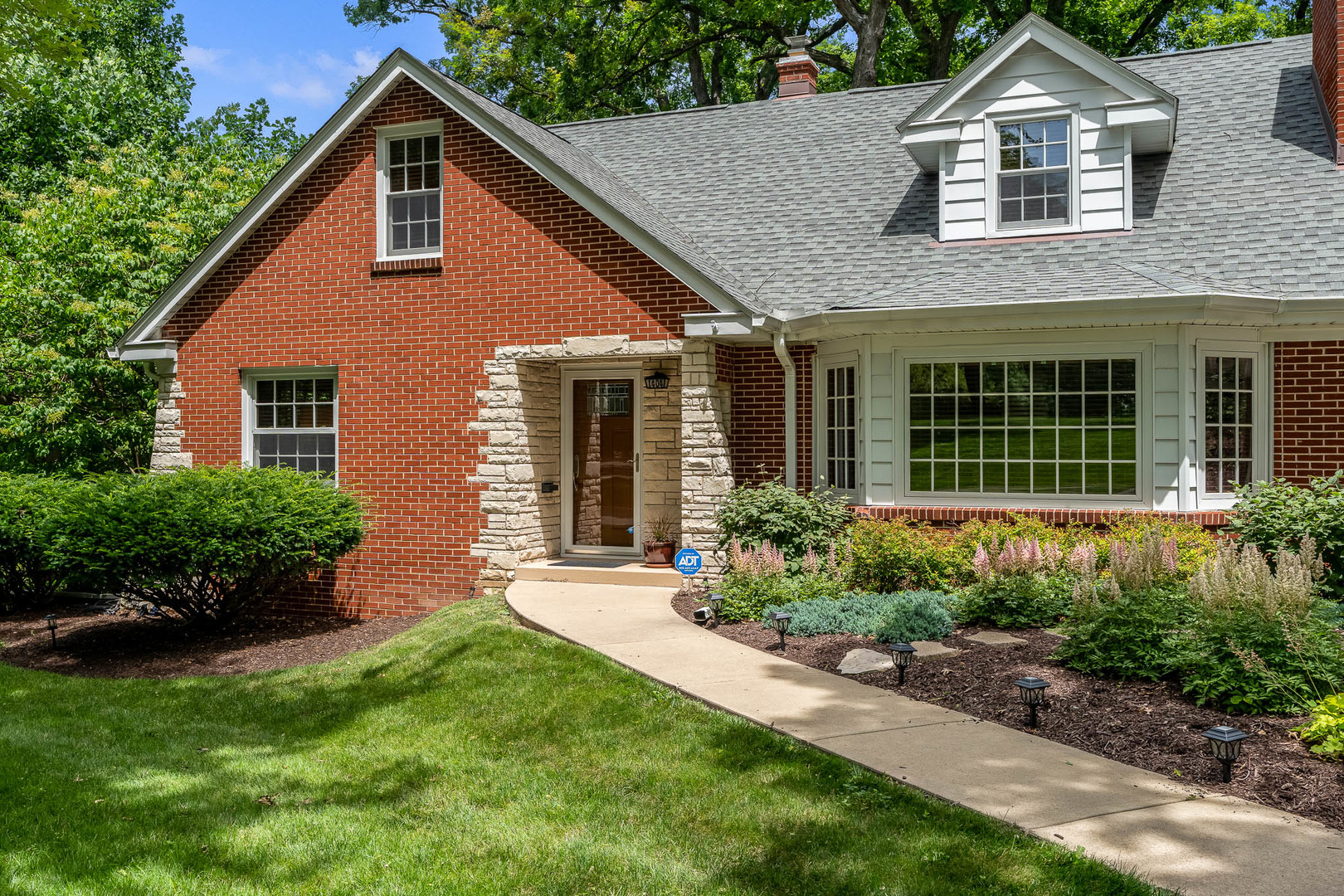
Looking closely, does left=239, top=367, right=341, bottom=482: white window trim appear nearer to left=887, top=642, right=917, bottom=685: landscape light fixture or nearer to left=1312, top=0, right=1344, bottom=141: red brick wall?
left=887, top=642, right=917, bottom=685: landscape light fixture

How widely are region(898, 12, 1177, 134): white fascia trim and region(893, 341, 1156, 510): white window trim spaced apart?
282 centimetres

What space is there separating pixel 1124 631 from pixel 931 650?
131 centimetres

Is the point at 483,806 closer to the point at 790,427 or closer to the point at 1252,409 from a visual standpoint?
the point at 790,427

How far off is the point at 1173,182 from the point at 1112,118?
3.81ft

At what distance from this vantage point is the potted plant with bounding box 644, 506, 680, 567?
35.9 ft

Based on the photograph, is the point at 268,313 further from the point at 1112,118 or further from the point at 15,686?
the point at 1112,118

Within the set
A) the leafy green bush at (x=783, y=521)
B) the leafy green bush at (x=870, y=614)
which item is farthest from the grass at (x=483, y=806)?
the leafy green bush at (x=783, y=521)

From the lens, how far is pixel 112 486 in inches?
407

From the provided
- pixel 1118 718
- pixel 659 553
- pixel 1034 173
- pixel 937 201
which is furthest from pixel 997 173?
pixel 1118 718

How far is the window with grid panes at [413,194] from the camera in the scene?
453 inches

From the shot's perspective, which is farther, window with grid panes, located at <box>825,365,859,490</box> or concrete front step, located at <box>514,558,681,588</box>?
window with grid panes, located at <box>825,365,859,490</box>

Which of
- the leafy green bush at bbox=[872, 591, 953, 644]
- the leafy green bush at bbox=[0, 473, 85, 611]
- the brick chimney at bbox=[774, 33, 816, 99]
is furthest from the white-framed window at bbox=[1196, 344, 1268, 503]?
the leafy green bush at bbox=[0, 473, 85, 611]

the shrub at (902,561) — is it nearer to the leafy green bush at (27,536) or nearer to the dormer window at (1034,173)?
the dormer window at (1034,173)

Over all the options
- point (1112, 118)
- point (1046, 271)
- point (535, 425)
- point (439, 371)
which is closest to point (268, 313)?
point (439, 371)
